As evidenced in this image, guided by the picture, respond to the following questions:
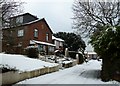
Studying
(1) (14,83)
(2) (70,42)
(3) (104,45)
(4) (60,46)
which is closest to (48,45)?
(4) (60,46)

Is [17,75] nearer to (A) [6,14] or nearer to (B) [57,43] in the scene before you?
(A) [6,14]

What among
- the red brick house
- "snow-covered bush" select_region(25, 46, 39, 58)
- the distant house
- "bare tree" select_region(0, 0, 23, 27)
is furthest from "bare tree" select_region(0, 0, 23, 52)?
the distant house

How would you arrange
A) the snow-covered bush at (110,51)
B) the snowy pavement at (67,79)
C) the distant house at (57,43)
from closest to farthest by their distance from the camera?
the snowy pavement at (67,79), the snow-covered bush at (110,51), the distant house at (57,43)

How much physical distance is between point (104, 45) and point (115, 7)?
17.1 meters

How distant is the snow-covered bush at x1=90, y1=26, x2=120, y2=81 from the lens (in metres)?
18.9

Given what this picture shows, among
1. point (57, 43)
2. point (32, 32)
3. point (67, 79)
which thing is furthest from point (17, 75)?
point (57, 43)

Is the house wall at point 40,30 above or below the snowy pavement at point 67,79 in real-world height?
above

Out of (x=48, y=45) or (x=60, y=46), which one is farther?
(x=60, y=46)

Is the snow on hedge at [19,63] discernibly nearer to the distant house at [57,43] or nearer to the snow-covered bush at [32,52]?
the snow-covered bush at [32,52]

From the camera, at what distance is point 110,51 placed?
63.6 feet

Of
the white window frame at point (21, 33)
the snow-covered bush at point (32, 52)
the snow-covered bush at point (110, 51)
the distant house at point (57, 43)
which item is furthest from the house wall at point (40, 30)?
the snow-covered bush at point (110, 51)

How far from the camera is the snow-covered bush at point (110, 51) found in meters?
18.9

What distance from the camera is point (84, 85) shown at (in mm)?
15375

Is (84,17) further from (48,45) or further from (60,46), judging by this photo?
(60,46)
